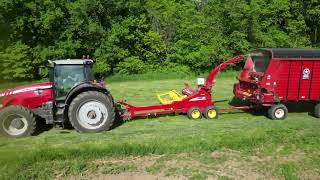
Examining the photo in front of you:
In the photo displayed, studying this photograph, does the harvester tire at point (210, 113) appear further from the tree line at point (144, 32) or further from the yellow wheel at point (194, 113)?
the tree line at point (144, 32)

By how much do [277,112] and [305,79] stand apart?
1.39 m

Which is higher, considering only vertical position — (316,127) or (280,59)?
(280,59)

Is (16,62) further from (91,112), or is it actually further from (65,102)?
(91,112)

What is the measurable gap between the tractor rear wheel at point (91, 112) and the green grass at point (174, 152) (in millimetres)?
324

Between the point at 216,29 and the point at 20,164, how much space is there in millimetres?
21570

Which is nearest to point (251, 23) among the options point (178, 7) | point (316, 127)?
point (178, 7)

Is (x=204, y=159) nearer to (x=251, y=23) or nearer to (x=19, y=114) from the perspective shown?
(x=19, y=114)

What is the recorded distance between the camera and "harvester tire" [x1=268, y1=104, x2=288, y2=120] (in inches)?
504

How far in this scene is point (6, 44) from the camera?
23.9m

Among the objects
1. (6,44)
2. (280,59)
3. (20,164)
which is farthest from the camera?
(6,44)

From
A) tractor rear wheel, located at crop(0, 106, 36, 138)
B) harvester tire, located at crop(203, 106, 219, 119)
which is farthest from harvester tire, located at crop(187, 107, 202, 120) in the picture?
tractor rear wheel, located at crop(0, 106, 36, 138)

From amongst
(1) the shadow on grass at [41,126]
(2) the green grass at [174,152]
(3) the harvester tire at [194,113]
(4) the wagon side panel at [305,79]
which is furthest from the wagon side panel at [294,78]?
(1) the shadow on grass at [41,126]

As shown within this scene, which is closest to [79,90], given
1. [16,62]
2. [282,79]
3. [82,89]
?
[82,89]

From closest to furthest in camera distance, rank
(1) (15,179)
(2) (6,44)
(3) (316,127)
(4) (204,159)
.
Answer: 1. (1) (15,179)
2. (4) (204,159)
3. (3) (316,127)
4. (2) (6,44)
